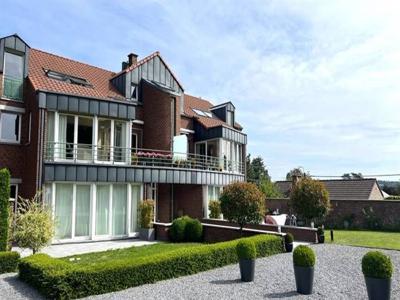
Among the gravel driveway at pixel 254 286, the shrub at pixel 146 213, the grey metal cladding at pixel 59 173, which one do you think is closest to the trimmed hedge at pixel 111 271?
the gravel driveway at pixel 254 286

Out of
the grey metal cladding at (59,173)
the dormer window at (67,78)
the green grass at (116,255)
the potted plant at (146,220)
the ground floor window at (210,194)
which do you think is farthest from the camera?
the ground floor window at (210,194)

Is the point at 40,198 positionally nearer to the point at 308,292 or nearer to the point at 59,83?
the point at 59,83

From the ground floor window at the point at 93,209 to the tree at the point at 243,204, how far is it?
5562 millimetres

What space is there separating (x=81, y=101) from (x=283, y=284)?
13.0m

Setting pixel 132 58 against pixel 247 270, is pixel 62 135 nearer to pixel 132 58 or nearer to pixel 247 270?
pixel 132 58

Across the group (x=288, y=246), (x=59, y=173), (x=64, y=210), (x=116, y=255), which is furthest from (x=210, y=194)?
(x=116, y=255)

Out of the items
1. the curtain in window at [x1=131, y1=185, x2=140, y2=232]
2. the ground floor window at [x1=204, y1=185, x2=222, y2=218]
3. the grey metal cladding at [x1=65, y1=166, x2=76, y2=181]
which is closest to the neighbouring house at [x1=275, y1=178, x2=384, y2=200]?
the ground floor window at [x1=204, y1=185, x2=222, y2=218]

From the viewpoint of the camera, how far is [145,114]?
24.0 m

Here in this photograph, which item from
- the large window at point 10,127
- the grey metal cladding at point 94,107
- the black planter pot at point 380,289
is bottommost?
the black planter pot at point 380,289

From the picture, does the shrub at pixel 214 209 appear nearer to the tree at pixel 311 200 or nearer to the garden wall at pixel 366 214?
the tree at pixel 311 200

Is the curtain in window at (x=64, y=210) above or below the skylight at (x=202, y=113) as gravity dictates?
below

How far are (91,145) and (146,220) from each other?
4.81m

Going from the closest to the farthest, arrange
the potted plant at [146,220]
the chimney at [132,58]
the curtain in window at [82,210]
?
the curtain in window at [82,210], the potted plant at [146,220], the chimney at [132,58]

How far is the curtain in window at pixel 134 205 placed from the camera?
19.6 meters
